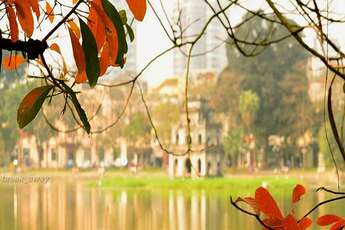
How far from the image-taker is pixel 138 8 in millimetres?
150

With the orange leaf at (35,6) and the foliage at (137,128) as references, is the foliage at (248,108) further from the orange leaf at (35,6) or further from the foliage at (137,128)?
the orange leaf at (35,6)

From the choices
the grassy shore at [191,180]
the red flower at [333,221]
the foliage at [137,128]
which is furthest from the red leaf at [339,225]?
the foliage at [137,128]

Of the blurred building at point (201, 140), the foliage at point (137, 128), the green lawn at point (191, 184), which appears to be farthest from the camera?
the foliage at point (137, 128)

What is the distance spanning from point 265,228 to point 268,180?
7.60 metres

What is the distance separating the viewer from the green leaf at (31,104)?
0.15 m

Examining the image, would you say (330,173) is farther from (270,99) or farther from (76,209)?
(76,209)

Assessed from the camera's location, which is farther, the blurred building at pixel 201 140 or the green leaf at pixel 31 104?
the blurred building at pixel 201 140

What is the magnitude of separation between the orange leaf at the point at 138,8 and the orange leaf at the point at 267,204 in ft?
0.20

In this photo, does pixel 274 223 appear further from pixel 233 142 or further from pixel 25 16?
pixel 233 142

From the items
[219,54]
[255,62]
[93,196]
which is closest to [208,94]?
[255,62]

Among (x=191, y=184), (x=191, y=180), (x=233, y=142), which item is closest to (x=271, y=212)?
(x=191, y=184)

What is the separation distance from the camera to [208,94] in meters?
8.02

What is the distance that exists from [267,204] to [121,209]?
209 inches

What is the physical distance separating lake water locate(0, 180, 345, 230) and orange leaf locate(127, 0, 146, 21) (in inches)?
116
